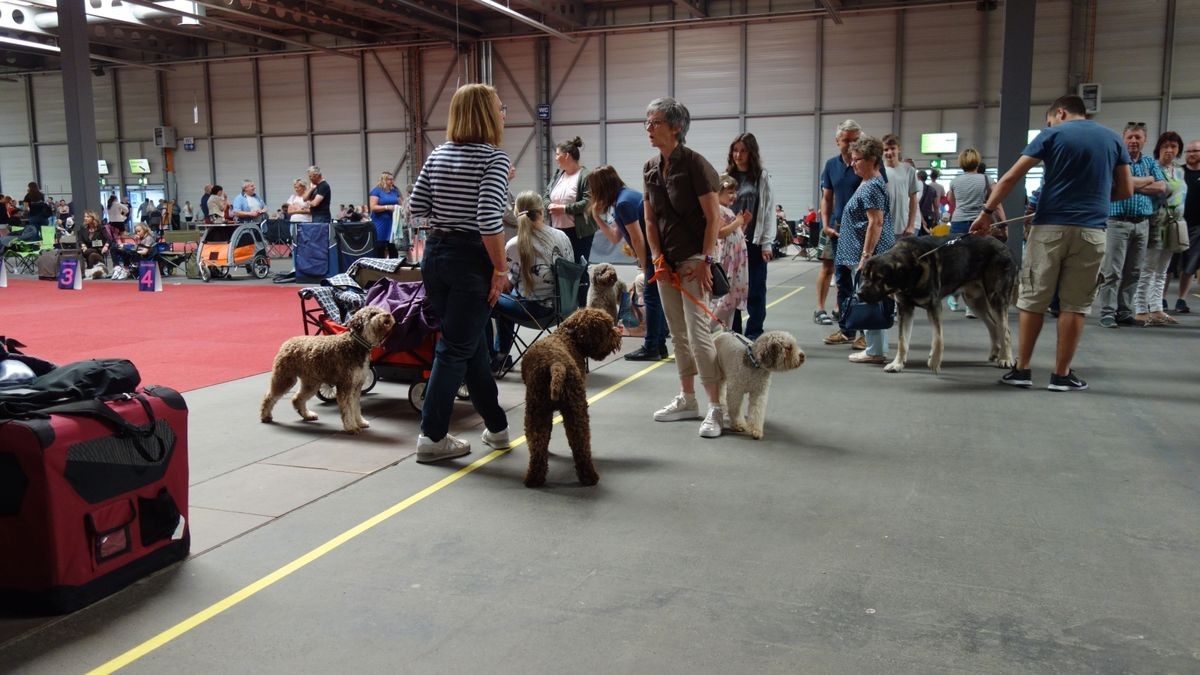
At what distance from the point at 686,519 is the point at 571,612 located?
2.82ft

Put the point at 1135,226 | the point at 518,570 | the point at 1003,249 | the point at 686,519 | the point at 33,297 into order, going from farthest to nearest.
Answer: the point at 33,297, the point at 1135,226, the point at 1003,249, the point at 686,519, the point at 518,570

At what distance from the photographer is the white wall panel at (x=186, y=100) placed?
85.9 ft

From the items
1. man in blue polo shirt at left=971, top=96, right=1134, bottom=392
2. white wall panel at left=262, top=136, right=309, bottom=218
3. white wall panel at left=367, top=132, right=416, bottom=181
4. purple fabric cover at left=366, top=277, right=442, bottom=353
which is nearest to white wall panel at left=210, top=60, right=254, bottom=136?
white wall panel at left=262, top=136, right=309, bottom=218

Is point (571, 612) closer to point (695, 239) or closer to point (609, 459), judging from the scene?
point (609, 459)

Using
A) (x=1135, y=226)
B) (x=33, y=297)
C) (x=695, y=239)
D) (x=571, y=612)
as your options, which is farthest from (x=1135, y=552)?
(x=33, y=297)

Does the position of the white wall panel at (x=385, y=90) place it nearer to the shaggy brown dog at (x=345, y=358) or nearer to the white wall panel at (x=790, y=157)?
the white wall panel at (x=790, y=157)

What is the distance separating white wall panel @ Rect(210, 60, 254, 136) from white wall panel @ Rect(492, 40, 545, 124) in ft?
26.2

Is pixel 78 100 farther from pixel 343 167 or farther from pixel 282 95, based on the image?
pixel 282 95

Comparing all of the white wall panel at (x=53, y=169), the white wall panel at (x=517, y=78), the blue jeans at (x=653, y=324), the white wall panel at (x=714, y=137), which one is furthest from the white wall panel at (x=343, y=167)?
the blue jeans at (x=653, y=324)

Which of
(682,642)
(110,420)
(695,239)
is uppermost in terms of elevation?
(695,239)

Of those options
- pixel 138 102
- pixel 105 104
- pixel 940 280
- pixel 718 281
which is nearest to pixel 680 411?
pixel 718 281

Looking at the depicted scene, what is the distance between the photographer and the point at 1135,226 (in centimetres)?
773

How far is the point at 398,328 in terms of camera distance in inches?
192

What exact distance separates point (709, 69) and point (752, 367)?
17.7 m
